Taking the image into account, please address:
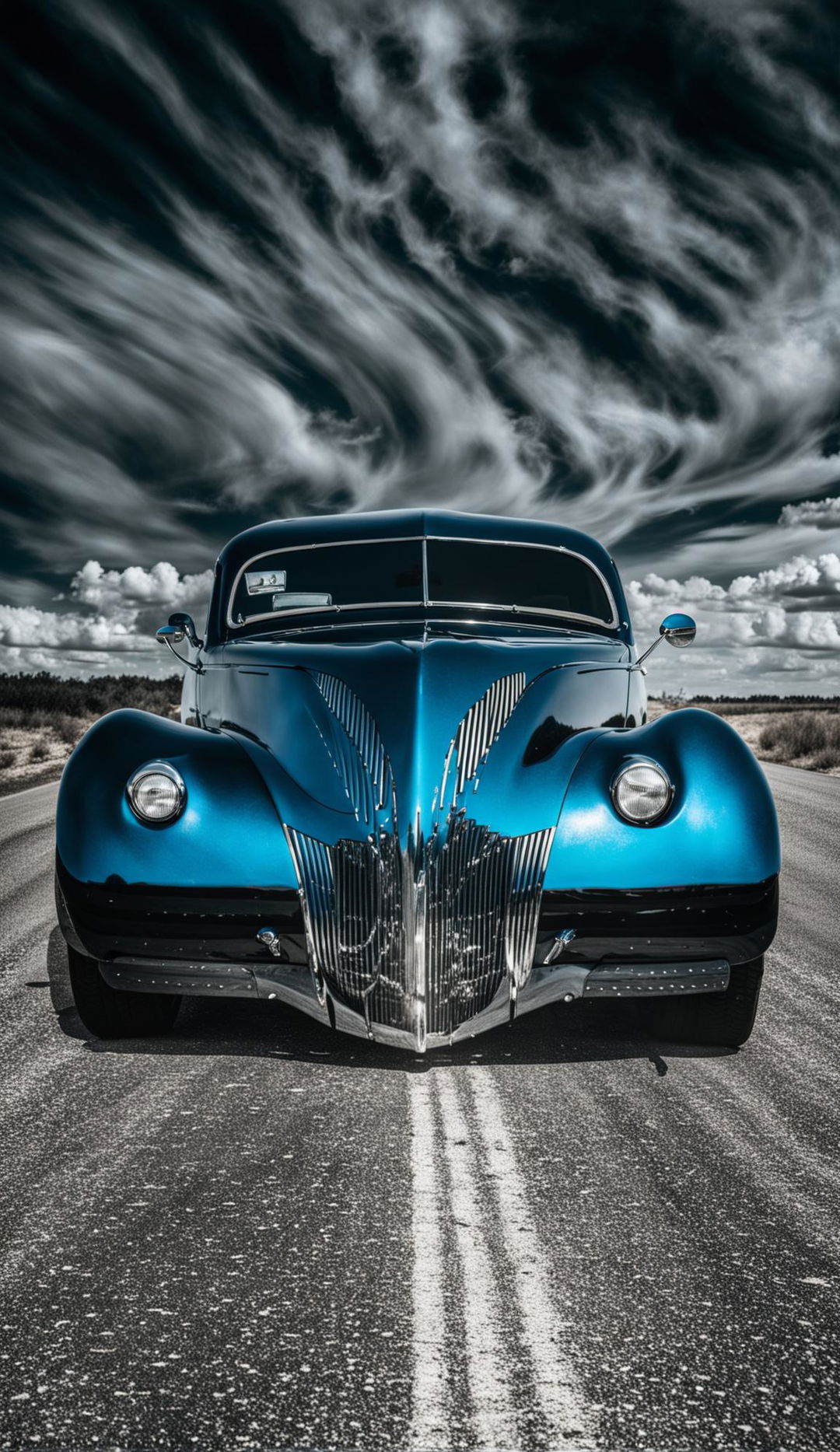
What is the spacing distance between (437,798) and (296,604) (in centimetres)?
193

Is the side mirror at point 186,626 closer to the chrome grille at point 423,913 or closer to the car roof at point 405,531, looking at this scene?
the car roof at point 405,531

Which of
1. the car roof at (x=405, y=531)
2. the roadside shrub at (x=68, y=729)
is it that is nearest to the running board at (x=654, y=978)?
the car roof at (x=405, y=531)

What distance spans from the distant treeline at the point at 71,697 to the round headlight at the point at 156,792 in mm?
22337

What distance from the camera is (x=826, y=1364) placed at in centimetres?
185

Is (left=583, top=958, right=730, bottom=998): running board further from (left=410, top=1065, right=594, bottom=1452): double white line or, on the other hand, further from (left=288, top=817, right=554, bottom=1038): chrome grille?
(left=410, top=1065, right=594, bottom=1452): double white line

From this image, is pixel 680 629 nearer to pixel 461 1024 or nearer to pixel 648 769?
pixel 648 769

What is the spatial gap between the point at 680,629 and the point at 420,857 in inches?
90.3

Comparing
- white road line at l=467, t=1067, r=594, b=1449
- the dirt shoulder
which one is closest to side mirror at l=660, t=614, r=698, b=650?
white road line at l=467, t=1067, r=594, b=1449

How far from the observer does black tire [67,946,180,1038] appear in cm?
354

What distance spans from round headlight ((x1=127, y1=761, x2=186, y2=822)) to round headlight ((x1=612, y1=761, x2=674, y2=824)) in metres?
1.37

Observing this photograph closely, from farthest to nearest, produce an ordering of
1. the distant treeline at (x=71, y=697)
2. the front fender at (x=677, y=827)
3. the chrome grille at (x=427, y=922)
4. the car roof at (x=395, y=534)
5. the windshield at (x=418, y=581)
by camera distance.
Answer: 1. the distant treeline at (x=71, y=697)
2. the car roof at (x=395, y=534)
3. the windshield at (x=418, y=581)
4. the front fender at (x=677, y=827)
5. the chrome grille at (x=427, y=922)

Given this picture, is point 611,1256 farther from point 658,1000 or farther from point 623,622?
point 623,622

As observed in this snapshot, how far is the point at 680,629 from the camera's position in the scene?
485cm

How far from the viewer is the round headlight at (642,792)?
10.6 ft
